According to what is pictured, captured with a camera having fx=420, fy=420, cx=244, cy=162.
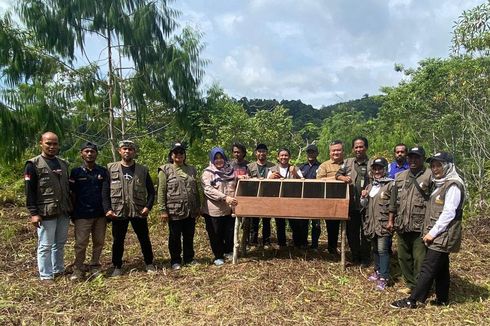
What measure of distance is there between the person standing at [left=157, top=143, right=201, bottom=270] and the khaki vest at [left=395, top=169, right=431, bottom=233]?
2444mm

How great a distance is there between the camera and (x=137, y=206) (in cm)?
501

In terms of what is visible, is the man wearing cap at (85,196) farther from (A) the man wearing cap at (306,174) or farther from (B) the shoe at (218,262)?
(A) the man wearing cap at (306,174)

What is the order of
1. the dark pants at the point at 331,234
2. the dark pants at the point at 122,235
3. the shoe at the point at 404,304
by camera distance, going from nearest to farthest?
the shoe at the point at 404,304
the dark pants at the point at 122,235
the dark pants at the point at 331,234

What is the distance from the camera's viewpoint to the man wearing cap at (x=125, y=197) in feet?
16.2

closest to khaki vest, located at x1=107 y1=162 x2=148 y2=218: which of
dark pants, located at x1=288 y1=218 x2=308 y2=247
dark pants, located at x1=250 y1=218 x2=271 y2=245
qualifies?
dark pants, located at x1=250 y1=218 x2=271 y2=245

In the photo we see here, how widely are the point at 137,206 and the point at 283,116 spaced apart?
8461mm

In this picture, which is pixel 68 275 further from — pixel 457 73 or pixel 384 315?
pixel 457 73

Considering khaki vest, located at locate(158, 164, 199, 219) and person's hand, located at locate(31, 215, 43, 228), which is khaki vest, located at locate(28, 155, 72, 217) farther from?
khaki vest, located at locate(158, 164, 199, 219)

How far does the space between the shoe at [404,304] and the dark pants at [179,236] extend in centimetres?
254

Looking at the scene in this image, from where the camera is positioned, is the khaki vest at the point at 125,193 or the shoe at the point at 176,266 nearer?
the khaki vest at the point at 125,193

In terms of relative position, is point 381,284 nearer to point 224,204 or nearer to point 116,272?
point 224,204

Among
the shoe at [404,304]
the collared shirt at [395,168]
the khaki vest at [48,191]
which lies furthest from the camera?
the collared shirt at [395,168]

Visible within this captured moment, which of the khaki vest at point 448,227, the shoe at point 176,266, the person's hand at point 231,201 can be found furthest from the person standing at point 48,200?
the khaki vest at point 448,227

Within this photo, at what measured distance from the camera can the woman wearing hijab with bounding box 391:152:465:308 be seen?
3.96 meters
